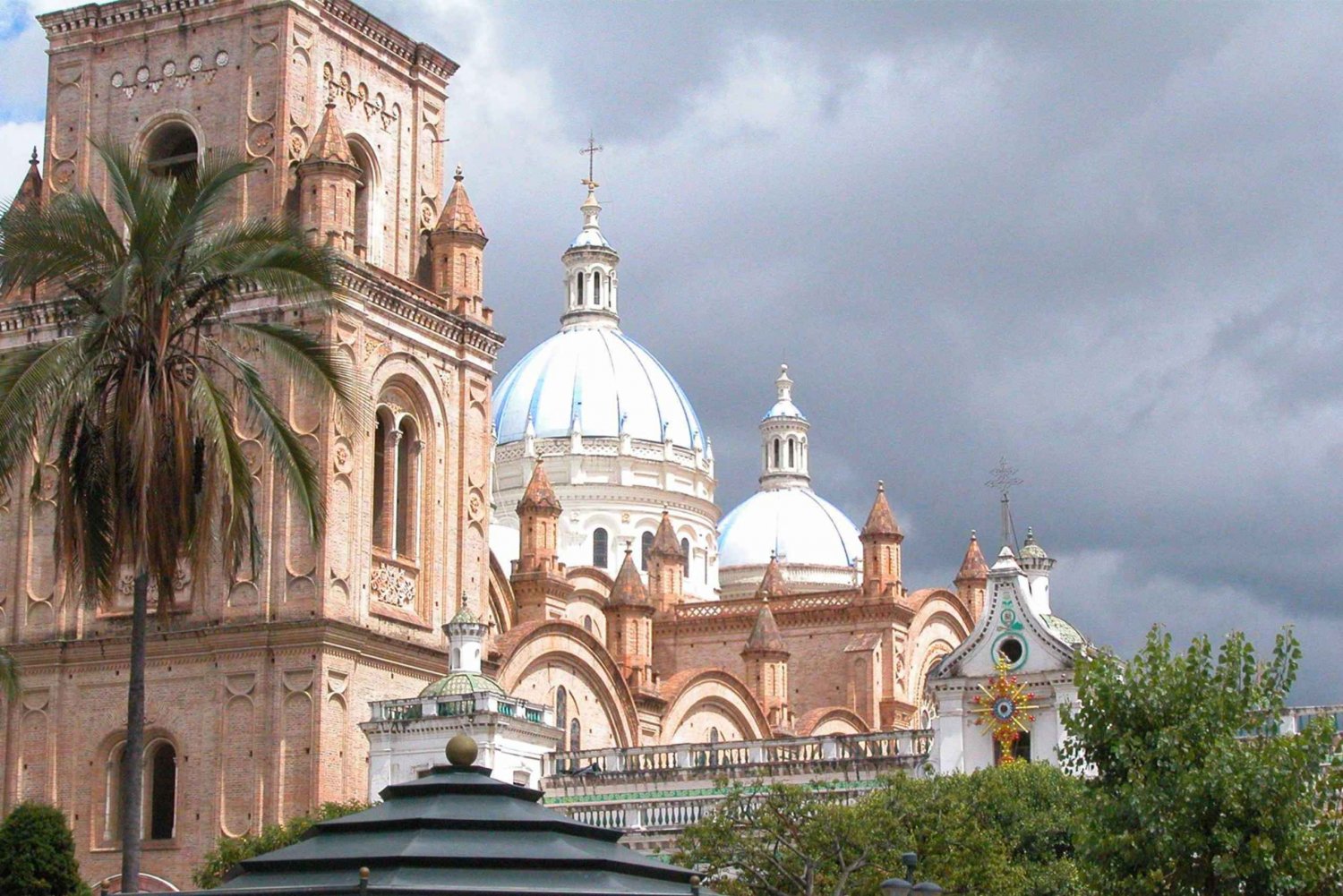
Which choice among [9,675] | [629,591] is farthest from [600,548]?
[9,675]

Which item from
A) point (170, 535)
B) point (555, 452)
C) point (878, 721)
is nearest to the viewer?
point (170, 535)

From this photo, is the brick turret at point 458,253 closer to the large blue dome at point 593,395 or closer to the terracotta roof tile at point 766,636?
the terracotta roof tile at point 766,636

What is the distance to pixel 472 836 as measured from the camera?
1811 cm

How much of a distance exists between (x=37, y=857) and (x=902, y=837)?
14.2 metres

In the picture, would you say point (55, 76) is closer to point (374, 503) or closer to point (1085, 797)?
point (374, 503)

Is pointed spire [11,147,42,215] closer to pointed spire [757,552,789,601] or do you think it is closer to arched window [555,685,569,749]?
arched window [555,685,569,749]

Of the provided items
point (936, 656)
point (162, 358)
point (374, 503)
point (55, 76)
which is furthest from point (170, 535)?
point (936, 656)

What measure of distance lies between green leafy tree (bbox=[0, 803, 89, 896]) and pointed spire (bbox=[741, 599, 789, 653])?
3250cm

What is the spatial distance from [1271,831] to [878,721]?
44.0m

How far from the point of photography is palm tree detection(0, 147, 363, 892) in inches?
1120

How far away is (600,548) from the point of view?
8269 centimetres

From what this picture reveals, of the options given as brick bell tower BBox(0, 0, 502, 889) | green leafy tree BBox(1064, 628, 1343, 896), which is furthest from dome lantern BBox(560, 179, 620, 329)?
green leafy tree BBox(1064, 628, 1343, 896)

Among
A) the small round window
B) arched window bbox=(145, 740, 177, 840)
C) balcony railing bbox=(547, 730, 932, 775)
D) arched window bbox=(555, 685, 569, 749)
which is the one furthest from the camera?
arched window bbox=(555, 685, 569, 749)

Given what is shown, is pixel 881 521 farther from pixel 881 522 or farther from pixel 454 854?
pixel 454 854
